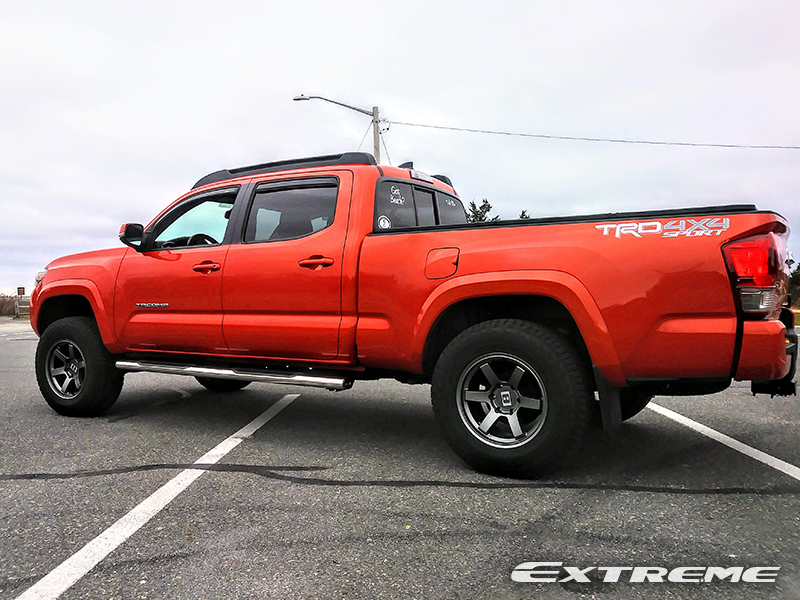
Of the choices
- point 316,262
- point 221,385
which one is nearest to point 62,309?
point 221,385

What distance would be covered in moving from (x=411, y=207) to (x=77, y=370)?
11.1ft

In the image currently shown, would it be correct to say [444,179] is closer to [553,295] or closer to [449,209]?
[449,209]

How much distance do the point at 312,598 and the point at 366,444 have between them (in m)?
2.30

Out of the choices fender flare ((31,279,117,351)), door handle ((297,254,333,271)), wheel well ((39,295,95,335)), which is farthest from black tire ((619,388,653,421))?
wheel well ((39,295,95,335))

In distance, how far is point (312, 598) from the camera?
7.79 feet

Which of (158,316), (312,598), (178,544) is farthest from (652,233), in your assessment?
(158,316)

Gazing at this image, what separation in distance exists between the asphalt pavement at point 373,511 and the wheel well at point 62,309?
43.2 inches

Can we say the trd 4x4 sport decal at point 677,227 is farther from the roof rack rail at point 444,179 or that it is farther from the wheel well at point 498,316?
the roof rack rail at point 444,179

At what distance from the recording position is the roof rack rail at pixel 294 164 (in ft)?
16.1

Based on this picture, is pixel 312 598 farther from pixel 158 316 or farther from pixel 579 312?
pixel 158 316

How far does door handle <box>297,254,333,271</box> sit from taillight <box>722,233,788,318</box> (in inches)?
97.0

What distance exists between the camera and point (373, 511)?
3266mm

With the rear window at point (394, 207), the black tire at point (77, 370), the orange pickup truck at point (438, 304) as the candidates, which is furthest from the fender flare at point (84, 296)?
the rear window at point (394, 207)

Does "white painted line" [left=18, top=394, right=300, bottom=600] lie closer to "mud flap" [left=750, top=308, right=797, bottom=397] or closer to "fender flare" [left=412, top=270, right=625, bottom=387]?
"fender flare" [left=412, top=270, right=625, bottom=387]
